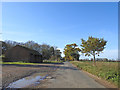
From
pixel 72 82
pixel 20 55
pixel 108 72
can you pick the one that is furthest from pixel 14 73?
pixel 20 55

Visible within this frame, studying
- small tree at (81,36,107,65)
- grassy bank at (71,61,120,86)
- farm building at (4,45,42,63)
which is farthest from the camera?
farm building at (4,45,42,63)

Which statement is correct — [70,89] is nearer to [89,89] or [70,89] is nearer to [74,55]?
[89,89]

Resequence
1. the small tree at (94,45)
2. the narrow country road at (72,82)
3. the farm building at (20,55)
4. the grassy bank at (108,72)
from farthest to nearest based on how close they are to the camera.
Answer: the farm building at (20,55), the small tree at (94,45), the grassy bank at (108,72), the narrow country road at (72,82)

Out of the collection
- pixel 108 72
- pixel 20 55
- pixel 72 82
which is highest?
pixel 20 55

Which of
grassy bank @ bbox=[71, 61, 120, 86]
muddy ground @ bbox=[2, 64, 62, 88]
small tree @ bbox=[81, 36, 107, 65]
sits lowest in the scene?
muddy ground @ bbox=[2, 64, 62, 88]

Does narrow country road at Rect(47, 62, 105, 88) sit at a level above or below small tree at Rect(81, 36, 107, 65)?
below

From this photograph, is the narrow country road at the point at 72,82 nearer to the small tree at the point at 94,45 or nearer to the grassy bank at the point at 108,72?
the grassy bank at the point at 108,72

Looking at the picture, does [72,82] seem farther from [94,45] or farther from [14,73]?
[94,45]

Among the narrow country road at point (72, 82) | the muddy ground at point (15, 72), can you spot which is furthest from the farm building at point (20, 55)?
the narrow country road at point (72, 82)

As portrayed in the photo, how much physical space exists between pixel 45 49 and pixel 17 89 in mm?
62180

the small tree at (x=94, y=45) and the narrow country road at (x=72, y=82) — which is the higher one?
the small tree at (x=94, y=45)

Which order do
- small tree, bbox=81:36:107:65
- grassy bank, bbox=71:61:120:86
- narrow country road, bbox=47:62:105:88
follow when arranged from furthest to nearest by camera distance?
small tree, bbox=81:36:107:65 < grassy bank, bbox=71:61:120:86 < narrow country road, bbox=47:62:105:88

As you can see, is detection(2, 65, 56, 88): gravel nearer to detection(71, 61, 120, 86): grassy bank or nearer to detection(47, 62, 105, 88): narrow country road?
detection(47, 62, 105, 88): narrow country road

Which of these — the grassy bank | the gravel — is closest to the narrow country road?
the grassy bank
